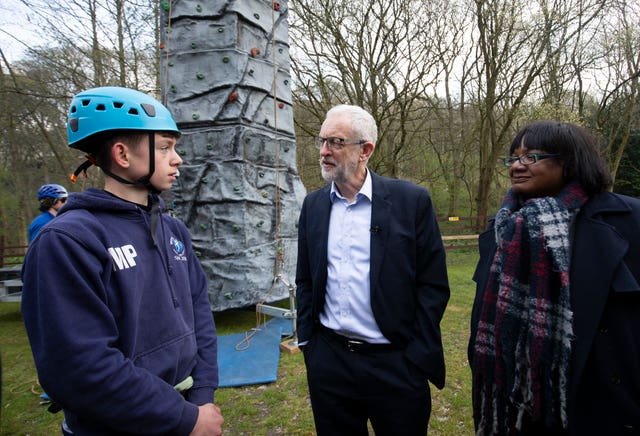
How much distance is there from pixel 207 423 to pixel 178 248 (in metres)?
0.75

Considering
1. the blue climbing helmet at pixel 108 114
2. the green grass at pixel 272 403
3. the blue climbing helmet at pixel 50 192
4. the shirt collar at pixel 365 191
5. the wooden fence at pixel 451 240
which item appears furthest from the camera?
the wooden fence at pixel 451 240

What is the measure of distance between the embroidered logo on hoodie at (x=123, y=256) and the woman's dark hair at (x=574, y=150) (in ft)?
6.25

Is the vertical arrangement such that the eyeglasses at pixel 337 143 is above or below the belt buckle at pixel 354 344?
above

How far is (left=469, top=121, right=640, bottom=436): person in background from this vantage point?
159 cm

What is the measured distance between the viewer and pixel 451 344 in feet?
16.1

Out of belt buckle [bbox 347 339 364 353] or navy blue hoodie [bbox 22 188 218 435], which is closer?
navy blue hoodie [bbox 22 188 218 435]

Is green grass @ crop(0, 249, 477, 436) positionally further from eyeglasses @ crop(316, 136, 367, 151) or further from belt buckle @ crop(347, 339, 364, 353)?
eyeglasses @ crop(316, 136, 367, 151)

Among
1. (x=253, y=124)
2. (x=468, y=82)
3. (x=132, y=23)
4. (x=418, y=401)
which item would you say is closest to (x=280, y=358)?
(x=418, y=401)

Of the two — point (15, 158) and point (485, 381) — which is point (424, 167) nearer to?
point (15, 158)

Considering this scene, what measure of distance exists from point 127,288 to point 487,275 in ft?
5.71

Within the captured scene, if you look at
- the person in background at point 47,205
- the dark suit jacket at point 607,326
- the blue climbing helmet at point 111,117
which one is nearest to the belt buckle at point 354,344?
the dark suit jacket at point 607,326

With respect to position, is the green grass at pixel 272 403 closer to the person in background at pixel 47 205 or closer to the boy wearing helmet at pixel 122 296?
the person in background at pixel 47 205

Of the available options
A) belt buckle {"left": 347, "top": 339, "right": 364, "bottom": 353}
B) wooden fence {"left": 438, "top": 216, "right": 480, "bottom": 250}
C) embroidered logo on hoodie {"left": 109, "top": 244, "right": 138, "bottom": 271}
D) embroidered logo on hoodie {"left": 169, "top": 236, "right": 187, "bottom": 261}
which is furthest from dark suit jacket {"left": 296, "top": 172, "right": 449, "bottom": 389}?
wooden fence {"left": 438, "top": 216, "right": 480, "bottom": 250}

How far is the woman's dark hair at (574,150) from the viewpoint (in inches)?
69.6
